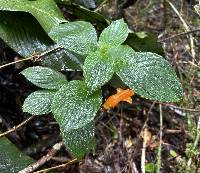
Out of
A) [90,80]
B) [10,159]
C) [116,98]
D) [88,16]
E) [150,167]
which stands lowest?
[150,167]

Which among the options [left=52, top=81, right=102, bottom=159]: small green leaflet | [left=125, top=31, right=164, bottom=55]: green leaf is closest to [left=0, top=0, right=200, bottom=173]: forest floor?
[left=125, top=31, right=164, bottom=55]: green leaf

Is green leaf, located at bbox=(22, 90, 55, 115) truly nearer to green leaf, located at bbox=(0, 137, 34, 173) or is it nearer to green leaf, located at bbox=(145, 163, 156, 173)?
green leaf, located at bbox=(0, 137, 34, 173)

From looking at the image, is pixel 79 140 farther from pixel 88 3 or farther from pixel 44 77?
pixel 88 3

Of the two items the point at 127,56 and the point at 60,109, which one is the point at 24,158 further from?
the point at 127,56

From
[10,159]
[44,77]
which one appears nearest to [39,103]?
[44,77]

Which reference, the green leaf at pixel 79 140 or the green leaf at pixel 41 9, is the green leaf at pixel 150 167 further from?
the green leaf at pixel 41 9
